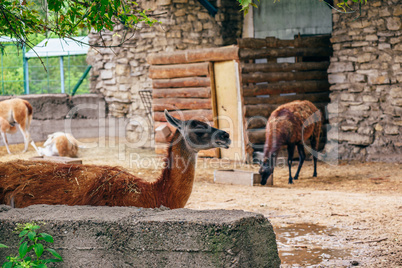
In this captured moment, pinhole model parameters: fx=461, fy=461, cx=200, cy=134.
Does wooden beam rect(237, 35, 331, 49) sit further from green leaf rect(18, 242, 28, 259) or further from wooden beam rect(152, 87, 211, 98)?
green leaf rect(18, 242, 28, 259)

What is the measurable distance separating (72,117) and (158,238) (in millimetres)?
13439

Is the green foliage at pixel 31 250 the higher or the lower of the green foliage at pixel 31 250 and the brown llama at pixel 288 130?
the lower

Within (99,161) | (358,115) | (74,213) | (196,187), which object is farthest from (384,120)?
(74,213)

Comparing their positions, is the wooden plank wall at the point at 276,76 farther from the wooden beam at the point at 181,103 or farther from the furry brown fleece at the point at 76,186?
the furry brown fleece at the point at 76,186

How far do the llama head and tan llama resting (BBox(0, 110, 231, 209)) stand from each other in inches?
22.0

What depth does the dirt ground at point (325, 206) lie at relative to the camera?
434cm

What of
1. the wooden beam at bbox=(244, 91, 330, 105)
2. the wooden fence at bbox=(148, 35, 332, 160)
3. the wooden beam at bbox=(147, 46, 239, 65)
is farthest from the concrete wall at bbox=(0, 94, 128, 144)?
the wooden beam at bbox=(244, 91, 330, 105)

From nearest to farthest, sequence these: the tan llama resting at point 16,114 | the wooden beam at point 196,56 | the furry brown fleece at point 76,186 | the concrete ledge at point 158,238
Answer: the concrete ledge at point 158,238, the furry brown fleece at point 76,186, the wooden beam at point 196,56, the tan llama resting at point 16,114

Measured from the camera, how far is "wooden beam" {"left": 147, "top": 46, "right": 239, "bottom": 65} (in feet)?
35.2

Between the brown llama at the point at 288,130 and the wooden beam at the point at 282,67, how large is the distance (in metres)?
1.82

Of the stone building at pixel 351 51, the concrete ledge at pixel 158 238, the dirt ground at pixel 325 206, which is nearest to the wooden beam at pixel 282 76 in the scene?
the stone building at pixel 351 51

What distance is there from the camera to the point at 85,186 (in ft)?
12.3

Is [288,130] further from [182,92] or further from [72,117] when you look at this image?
[72,117]

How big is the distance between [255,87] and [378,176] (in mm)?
3458
